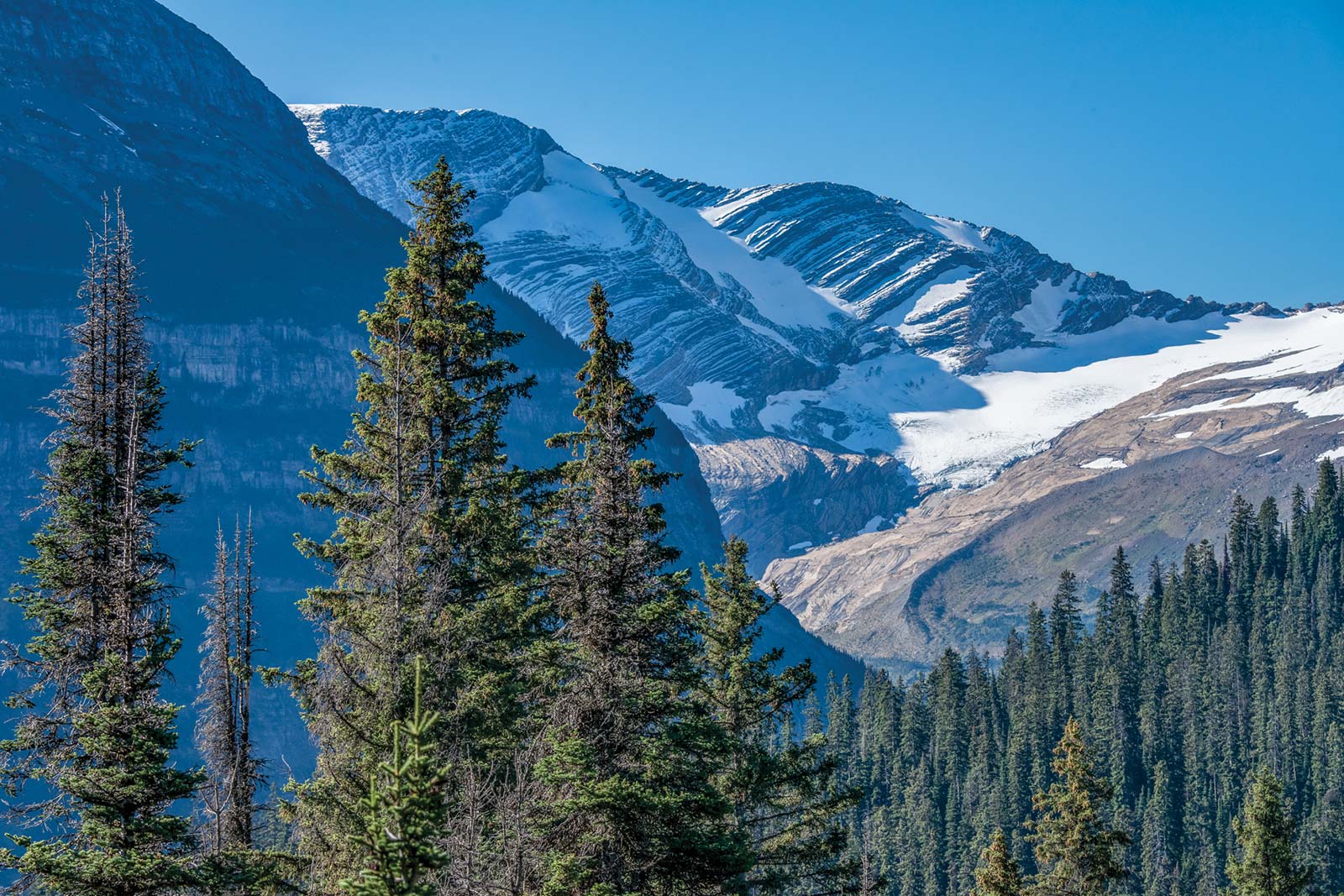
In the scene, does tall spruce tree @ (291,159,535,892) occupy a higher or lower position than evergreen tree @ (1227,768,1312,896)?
higher

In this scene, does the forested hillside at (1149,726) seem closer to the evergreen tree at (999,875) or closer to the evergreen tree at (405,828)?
the evergreen tree at (999,875)

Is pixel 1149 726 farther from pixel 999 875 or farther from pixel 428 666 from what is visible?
pixel 428 666

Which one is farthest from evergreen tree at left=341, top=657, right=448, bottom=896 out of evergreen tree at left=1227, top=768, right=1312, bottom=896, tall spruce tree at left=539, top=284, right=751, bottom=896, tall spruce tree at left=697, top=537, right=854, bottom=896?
evergreen tree at left=1227, top=768, right=1312, bottom=896

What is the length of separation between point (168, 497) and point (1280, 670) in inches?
5499

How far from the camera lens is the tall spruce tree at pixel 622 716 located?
2256 cm

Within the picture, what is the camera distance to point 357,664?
72.9 ft

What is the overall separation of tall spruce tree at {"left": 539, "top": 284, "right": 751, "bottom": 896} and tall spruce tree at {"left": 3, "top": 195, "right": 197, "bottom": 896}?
6.09 meters

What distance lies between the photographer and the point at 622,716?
23.4 m

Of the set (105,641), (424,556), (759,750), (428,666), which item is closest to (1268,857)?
(759,750)

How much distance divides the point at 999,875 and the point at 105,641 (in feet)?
97.0

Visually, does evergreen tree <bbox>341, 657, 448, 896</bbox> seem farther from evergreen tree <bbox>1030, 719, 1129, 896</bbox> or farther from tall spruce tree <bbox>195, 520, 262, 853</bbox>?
evergreen tree <bbox>1030, 719, 1129, 896</bbox>

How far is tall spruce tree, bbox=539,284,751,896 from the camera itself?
22562 mm

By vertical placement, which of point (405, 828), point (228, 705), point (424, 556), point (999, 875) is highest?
point (424, 556)

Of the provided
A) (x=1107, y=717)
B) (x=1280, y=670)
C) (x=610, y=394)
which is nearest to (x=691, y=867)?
(x=610, y=394)
